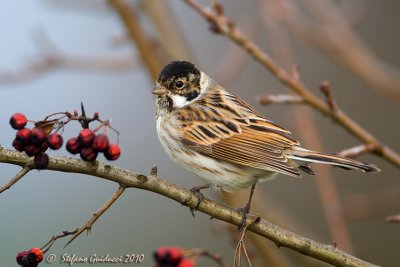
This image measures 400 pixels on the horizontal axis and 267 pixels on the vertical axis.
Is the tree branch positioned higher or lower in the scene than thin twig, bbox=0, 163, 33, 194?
higher

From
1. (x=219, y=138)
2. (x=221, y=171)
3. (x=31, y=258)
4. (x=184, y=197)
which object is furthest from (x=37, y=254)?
(x=219, y=138)

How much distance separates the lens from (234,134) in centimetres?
564

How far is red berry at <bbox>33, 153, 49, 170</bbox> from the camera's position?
3.35 meters

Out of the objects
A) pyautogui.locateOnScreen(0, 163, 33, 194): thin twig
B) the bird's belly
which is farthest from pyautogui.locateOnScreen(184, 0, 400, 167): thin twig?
pyautogui.locateOnScreen(0, 163, 33, 194): thin twig

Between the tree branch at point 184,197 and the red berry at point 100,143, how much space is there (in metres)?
0.11

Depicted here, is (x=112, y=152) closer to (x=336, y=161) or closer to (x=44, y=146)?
(x=44, y=146)

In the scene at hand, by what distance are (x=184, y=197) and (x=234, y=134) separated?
1.80 meters

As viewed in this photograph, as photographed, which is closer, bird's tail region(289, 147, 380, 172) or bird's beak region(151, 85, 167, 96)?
bird's tail region(289, 147, 380, 172)

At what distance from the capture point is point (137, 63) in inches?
293

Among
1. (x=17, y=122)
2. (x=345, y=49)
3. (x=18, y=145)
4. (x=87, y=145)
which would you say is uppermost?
(x=345, y=49)

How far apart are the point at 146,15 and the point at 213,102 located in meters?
1.96

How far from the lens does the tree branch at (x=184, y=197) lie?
11.4ft

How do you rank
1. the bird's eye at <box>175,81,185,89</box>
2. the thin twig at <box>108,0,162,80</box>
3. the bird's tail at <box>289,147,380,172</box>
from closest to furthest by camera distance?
the bird's tail at <box>289,147,380,172</box> < the bird's eye at <box>175,81,185,89</box> < the thin twig at <box>108,0,162,80</box>

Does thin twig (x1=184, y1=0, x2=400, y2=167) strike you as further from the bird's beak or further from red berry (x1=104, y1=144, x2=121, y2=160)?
red berry (x1=104, y1=144, x2=121, y2=160)
